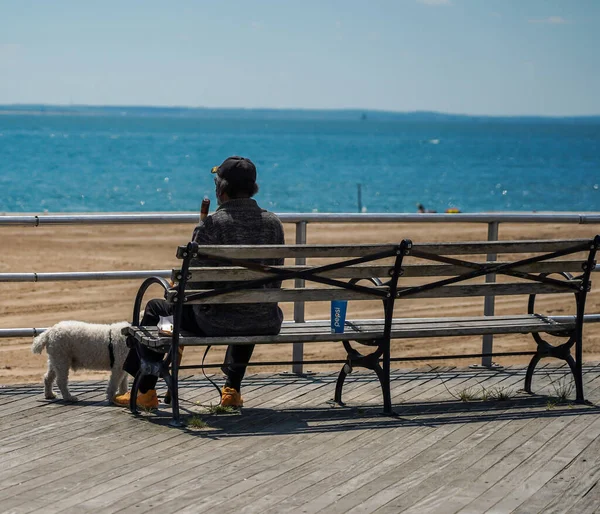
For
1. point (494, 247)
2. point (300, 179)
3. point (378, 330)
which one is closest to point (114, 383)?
point (378, 330)

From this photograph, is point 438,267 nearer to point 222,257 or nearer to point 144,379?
point 222,257

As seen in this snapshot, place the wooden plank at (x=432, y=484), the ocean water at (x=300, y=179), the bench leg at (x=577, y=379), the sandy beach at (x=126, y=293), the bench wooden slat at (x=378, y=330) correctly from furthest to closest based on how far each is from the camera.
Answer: the ocean water at (x=300, y=179) → the sandy beach at (x=126, y=293) → the bench leg at (x=577, y=379) → the bench wooden slat at (x=378, y=330) → the wooden plank at (x=432, y=484)

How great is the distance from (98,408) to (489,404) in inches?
86.1

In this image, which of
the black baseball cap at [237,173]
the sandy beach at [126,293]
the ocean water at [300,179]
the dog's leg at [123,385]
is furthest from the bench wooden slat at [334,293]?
the ocean water at [300,179]

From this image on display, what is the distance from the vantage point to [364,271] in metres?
5.23

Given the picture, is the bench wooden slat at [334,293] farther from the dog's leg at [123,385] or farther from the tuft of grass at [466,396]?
the dog's leg at [123,385]

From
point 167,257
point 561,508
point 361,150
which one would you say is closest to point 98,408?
point 561,508

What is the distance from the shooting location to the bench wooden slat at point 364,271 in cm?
495

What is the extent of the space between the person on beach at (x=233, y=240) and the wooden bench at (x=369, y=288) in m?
0.09

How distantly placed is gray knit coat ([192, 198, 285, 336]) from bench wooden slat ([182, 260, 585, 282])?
0.52 ft

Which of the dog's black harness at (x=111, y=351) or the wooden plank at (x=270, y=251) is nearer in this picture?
the wooden plank at (x=270, y=251)

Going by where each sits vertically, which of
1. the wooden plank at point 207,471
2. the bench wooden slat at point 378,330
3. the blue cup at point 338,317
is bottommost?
the wooden plank at point 207,471

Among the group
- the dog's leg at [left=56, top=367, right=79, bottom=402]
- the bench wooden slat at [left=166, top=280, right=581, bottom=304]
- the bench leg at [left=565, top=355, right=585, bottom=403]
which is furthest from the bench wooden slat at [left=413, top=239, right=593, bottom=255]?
the dog's leg at [left=56, top=367, right=79, bottom=402]

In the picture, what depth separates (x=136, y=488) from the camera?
4059 mm
